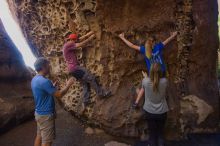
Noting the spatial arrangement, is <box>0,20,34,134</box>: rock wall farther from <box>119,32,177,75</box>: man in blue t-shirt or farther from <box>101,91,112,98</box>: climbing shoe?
<box>119,32,177,75</box>: man in blue t-shirt

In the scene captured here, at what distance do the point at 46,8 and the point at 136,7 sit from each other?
1.62m

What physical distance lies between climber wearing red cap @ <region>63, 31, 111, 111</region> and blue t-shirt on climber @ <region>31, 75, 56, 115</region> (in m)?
0.96

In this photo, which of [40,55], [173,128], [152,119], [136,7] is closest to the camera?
[152,119]

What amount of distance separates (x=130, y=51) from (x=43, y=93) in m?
1.73

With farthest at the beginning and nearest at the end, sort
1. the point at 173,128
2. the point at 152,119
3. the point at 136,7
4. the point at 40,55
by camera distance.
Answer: the point at 40,55 < the point at 173,128 < the point at 136,7 < the point at 152,119

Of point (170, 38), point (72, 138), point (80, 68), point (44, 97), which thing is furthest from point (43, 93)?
point (170, 38)

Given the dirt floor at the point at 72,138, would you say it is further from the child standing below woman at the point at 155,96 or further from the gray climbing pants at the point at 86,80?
the child standing below woman at the point at 155,96

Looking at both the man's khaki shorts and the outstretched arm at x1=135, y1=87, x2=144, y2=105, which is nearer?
the man's khaki shorts

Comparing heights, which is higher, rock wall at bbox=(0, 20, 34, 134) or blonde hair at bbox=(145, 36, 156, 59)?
blonde hair at bbox=(145, 36, 156, 59)

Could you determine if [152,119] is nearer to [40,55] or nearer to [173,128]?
[173,128]

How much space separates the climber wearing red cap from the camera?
213 inches

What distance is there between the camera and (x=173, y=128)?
19.1 feet

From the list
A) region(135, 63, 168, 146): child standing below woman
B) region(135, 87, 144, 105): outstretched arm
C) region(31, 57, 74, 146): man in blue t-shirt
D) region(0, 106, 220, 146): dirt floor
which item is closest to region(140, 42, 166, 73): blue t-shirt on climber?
region(135, 87, 144, 105): outstretched arm

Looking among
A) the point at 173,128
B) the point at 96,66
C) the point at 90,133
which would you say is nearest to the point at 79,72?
the point at 96,66
